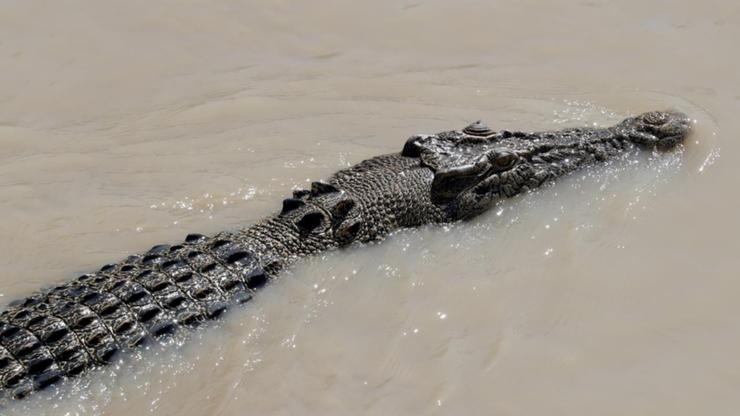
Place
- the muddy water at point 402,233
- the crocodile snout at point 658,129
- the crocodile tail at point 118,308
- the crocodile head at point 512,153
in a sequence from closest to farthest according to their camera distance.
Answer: the crocodile tail at point 118,308 → the muddy water at point 402,233 → the crocodile head at point 512,153 → the crocodile snout at point 658,129

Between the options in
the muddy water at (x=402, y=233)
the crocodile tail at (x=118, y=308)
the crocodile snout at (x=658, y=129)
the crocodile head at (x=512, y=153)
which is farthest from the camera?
the crocodile snout at (x=658, y=129)

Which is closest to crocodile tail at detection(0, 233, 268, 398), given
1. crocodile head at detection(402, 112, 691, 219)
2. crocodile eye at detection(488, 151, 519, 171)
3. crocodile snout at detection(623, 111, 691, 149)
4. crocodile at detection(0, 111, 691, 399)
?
crocodile at detection(0, 111, 691, 399)

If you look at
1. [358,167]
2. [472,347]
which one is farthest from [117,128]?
[472,347]

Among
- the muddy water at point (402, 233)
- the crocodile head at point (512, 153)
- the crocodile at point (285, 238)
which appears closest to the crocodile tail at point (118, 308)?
the crocodile at point (285, 238)

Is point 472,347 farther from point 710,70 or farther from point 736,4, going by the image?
point 736,4

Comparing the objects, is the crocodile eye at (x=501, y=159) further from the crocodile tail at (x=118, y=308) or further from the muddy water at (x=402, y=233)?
the crocodile tail at (x=118, y=308)

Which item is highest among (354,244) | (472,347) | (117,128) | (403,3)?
(403,3)
